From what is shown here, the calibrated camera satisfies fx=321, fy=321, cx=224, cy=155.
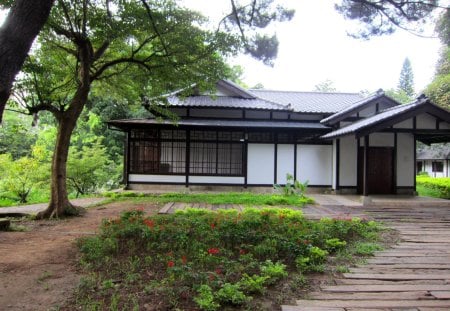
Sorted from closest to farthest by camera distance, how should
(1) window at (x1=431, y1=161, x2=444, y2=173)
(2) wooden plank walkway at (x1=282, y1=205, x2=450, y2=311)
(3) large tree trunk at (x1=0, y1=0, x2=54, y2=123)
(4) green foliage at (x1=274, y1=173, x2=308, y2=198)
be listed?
(3) large tree trunk at (x1=0, y1=0, x2=54, y2=123), (2) wooden plank walkway at (x1=282, y1=205, x2=450, y2=311), (4) green foliage at (x1=274, y1=173, x2=308, y2=198), (1) window at (x1=431, y1=161, x2=444, y2=173)

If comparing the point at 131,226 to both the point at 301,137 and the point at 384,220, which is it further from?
the point at 301,137

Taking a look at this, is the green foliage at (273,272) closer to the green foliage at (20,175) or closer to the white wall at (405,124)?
the white wall at (405,124)

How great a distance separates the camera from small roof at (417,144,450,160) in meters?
28.8

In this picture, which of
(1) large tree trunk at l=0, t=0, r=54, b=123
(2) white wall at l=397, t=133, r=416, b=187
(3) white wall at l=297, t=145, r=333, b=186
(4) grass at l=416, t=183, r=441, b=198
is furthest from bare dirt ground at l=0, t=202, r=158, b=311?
(4) grass at l=416, t=183, r=441, b=198

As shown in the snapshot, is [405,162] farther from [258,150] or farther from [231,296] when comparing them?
[231,296]

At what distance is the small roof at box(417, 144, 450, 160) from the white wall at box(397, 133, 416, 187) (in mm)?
18612

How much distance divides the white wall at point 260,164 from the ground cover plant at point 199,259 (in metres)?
7.64

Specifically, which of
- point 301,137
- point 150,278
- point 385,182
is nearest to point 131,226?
point 150,278

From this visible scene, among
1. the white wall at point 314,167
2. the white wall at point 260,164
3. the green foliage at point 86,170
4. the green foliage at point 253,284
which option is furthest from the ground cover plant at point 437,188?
the green foliage at point 86,170

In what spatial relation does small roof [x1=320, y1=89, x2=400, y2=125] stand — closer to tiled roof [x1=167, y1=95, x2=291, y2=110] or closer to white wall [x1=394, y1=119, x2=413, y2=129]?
tiled roof [x1=167, y1=95, x2=291, y2=110]

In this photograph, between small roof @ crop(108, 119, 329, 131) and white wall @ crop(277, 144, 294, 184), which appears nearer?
small roof @ crop(108, 119, 329, 131)

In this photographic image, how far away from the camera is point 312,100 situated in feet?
56.5

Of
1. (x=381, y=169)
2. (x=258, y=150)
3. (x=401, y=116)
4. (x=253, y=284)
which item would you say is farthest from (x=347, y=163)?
(x=253, y=284)

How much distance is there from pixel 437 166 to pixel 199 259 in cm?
3409
